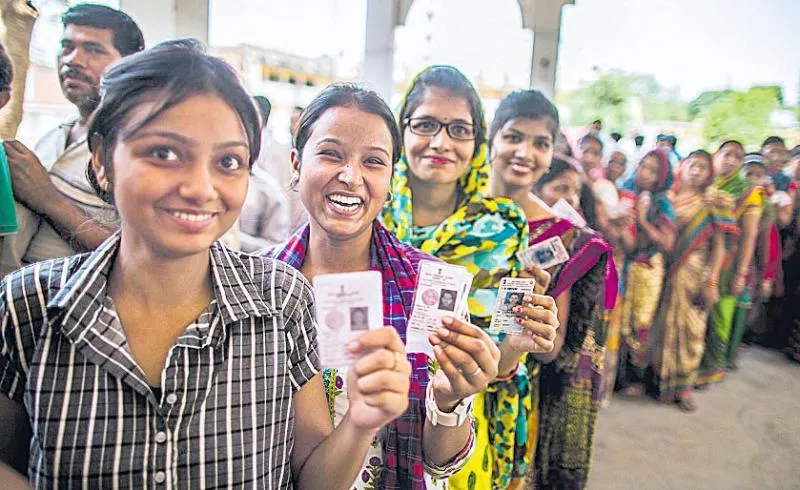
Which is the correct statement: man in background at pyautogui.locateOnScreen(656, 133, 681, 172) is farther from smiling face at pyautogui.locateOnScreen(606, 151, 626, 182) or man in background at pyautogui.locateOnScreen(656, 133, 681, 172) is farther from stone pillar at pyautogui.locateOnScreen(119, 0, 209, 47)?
stone pillar at pyautogui.locateOnScreen(119, 0, 209, 47)

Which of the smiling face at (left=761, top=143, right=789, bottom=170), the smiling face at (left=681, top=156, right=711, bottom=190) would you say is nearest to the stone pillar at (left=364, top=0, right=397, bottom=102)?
the smiling face at (left=681, top=156, right=711, bottom=190)

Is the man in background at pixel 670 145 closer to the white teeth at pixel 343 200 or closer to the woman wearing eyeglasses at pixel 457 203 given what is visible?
the woman wearing eyeglasses at pixel 457 203

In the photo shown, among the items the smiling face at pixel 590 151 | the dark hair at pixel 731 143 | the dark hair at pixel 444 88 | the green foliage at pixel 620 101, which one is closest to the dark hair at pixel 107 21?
the dark hair at pixel 444 88

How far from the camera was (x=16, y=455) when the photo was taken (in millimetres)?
810

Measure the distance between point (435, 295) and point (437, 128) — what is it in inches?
26.2

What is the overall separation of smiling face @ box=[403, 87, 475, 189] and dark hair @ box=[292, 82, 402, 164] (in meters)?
0.35

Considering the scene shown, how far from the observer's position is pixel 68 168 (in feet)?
3.79

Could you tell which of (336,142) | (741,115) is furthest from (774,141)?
(336,142)

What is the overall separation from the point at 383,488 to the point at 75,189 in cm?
92

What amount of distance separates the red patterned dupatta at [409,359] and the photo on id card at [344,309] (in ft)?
1.21

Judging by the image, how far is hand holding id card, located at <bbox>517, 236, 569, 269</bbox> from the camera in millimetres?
1607

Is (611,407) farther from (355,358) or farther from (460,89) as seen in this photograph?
Answer: (355,358)

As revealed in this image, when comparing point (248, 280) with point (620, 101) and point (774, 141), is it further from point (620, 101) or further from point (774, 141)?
point (774, 141)

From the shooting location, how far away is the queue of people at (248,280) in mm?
763
